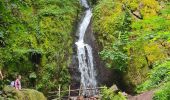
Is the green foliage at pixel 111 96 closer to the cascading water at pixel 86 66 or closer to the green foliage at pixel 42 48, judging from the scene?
the cascading water at pixel 86 66

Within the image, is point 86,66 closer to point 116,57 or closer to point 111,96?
point 116,57

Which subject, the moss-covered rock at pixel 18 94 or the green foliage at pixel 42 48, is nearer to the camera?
the moss-covered rock at pixel 18 94

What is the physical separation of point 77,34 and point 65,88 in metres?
3.56

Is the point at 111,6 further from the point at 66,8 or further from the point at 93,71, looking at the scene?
the point at 93,71

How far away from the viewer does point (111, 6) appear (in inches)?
731

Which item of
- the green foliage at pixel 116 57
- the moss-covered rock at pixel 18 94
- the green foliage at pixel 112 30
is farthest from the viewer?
the green foliage at pixel 112 30

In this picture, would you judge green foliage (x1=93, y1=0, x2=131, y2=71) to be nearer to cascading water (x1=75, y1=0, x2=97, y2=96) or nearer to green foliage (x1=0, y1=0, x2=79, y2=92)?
cascading water (x1=75, y1=0, x2=97, y2=96)

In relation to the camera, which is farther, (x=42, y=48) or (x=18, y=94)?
(x=42, y=48)

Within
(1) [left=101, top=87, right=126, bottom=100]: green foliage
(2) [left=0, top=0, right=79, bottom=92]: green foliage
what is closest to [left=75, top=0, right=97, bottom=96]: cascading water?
(2) [left=0, top=0, right=79, bottom=92]: green foliage

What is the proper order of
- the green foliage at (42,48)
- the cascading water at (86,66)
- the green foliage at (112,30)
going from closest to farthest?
the green foliage at (42,48) → the green foliage at (112,30) → the cascading water at (86,66)

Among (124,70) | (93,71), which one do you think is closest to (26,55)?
(93,71)

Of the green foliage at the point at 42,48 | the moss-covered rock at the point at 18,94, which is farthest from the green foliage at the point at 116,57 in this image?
the moss-covered rock at the point at 18,94

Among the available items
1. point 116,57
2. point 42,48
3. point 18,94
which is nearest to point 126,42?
point 116,57

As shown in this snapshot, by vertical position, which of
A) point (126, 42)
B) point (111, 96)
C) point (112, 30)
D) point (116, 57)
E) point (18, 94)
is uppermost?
point (112, 30)
